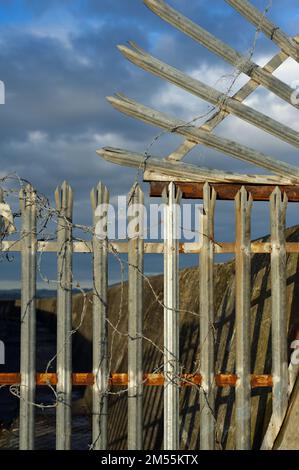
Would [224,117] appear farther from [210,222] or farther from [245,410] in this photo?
[245,410]

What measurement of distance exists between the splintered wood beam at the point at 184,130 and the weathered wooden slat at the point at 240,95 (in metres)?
0.08

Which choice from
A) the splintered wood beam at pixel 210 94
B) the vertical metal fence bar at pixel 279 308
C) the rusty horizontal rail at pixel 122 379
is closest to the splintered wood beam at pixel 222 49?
the splintered wood beam at pixel 210 94

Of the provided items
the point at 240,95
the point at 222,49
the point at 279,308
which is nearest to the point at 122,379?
the point at 279,308

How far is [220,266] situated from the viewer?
821 centimetres

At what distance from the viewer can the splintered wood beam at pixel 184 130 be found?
470 cm

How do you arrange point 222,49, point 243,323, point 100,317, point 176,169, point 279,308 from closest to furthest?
1. point 222,49
2. point 100,317
3. point 176,169
4. point 243,323
5. point 279,308

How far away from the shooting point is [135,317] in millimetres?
4910

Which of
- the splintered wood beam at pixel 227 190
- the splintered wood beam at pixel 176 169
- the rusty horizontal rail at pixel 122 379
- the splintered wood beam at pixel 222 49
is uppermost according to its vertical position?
the splintered wood beam at pixel 222 49

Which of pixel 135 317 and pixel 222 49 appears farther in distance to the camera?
pixel 135 317

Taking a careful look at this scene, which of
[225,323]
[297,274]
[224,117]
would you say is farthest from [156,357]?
[224,117]

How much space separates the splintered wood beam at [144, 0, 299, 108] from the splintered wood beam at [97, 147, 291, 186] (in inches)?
28.9

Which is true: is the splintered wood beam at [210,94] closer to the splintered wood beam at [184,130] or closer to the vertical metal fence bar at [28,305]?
the splintered wood beam at [184,130]

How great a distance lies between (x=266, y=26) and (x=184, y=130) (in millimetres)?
1089

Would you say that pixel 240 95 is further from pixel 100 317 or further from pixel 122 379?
pixel 122 379
